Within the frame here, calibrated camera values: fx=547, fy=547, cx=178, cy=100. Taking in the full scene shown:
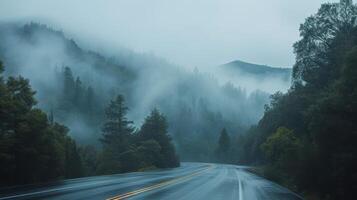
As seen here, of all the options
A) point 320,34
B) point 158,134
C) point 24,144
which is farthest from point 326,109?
point 158,134

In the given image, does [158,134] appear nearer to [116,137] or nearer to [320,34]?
[116,137]

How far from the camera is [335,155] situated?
22.4 m

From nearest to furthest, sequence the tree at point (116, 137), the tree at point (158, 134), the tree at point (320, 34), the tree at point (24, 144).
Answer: the tree at point (24, 144), the tree at point (320, 34), the tree at point (116, 137), the tree at point (158, 134)

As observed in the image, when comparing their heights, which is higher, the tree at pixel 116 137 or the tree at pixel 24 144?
the tree at pixel 116 137

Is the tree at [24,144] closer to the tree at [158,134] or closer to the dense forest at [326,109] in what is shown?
the dense forest at [326,109]

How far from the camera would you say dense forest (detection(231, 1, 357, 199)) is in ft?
73.5

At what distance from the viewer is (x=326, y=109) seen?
24.0m

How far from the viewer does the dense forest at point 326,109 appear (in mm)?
22406

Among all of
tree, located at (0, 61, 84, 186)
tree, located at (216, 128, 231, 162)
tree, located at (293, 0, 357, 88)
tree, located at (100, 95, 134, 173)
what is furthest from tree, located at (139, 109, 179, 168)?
tree, located at (216, 128, 231, 162)

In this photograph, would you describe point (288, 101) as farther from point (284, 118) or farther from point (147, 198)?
point (147, 198)

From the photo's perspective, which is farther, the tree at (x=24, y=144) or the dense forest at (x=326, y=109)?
the tree at (x=24, y=144)

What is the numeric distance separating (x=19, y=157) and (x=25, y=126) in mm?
1813

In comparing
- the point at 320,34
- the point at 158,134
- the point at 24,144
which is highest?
the point at 320,34

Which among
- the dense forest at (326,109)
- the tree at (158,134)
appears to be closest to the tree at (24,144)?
the dense forest at (326,109)
